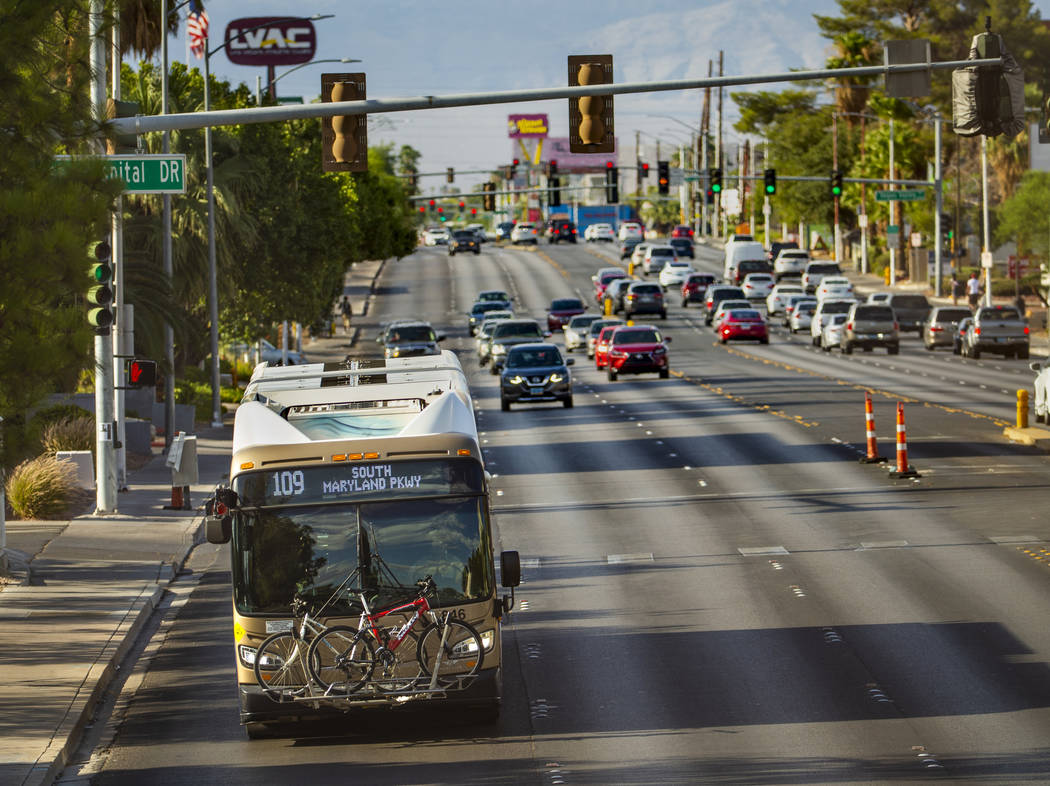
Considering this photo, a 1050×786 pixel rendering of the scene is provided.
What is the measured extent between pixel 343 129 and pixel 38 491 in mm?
10586

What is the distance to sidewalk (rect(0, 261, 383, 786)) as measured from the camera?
1379 cm

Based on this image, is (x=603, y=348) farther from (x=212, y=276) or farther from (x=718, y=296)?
(x=718, y=296)

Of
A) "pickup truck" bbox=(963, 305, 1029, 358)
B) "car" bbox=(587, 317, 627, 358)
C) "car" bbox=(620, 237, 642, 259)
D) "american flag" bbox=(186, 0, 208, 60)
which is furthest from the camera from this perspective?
"car" bbox=(620, 237, 642, 259)

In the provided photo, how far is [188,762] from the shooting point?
13070 millimetres

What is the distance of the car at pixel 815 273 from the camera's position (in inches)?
3730

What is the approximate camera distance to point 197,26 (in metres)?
55.0

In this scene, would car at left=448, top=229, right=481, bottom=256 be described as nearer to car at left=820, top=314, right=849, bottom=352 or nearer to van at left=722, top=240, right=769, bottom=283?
van at left=722, top=240, right=769, bottom=283

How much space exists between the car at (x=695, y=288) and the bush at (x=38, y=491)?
68124 mm

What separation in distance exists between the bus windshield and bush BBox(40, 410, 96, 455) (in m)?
20.7

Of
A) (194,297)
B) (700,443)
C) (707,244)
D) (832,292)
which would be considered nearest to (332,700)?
(700,443)

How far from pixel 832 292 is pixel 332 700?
68.8 metres

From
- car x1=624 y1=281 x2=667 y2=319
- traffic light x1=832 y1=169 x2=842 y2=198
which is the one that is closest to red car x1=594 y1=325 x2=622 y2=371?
traffic light x1=832 y1=169 x2=842 y2=198

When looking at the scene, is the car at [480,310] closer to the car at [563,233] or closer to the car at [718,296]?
the car at [718,296]

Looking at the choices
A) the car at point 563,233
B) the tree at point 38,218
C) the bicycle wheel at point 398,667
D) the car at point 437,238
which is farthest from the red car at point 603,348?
the car at point 437,238
